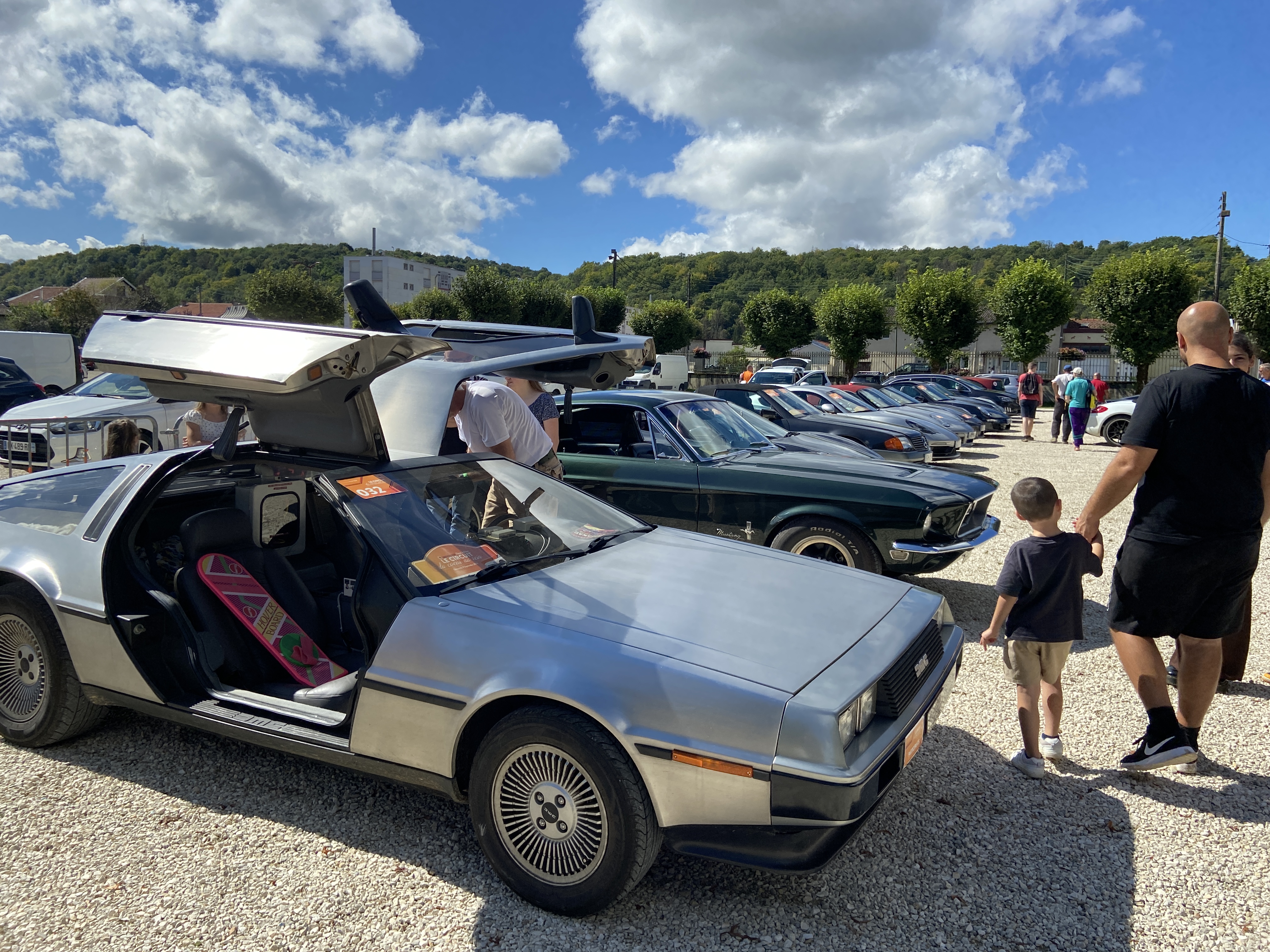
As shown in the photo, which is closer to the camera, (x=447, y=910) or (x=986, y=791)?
(x=447, y=910)

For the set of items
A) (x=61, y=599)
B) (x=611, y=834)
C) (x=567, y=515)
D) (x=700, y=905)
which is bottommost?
(x=700, y=905)

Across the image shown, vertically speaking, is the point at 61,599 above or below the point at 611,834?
above

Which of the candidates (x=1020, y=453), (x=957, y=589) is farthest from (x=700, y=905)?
(x=1020, y=453)

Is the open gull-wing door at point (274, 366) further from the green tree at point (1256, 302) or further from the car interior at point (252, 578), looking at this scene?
the green tree at point (1256, 302)

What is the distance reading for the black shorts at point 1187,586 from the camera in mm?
3451

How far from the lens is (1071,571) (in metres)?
3.39

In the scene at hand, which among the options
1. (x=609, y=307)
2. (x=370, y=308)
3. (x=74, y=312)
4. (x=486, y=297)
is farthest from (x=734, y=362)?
(x=370, y=308)

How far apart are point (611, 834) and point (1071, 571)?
86.6 inches

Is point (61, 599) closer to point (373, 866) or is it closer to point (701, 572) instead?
point (373, 866)

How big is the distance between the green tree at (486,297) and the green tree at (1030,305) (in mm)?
27627

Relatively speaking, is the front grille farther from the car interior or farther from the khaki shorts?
the car interior

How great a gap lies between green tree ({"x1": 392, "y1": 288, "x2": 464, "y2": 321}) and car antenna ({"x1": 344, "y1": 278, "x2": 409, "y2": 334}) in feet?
153

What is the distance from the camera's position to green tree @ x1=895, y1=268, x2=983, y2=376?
4197cm

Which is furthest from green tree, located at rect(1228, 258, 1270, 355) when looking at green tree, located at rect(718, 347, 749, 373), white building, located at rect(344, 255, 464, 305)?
white building, located at rect(344, 255, 464, 305)
